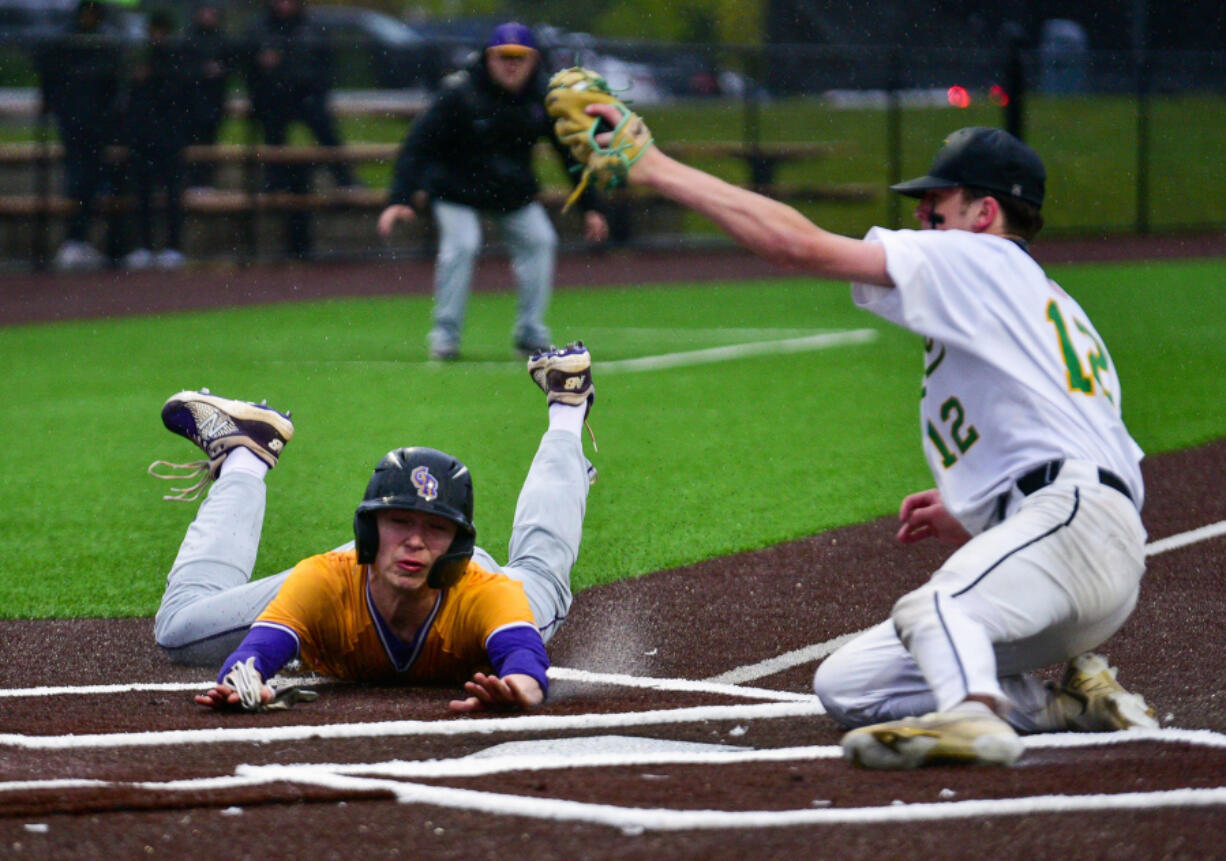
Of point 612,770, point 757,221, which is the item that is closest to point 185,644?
point 612,770

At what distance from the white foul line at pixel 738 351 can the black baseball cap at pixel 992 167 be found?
7.52 metres

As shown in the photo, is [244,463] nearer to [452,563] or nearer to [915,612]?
[452,563]

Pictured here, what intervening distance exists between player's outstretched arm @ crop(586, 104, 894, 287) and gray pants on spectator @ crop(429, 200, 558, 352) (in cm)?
819

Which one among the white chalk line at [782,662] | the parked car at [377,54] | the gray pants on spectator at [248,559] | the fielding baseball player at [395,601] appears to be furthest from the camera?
the parked car at [377,54]

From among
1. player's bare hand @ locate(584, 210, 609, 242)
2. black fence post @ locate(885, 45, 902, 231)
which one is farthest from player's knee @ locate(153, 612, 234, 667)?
black fence post @ locate(885, 45, 902, 231)

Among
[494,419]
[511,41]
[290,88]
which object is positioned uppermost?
[511,41]

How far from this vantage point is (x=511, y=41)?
37.3 ft

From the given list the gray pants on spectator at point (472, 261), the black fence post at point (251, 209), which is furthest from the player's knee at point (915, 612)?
the black fence post at point (251, 209)

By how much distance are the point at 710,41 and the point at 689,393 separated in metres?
24.9

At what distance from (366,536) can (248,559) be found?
1.07 metres

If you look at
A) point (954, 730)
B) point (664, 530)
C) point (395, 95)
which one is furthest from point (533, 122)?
point (395, 95)

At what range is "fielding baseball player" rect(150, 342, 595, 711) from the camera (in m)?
4.32

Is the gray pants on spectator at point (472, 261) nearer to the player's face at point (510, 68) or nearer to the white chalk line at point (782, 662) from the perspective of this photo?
the player's face at point (510, 68)

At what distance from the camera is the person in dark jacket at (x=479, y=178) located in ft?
38.3
